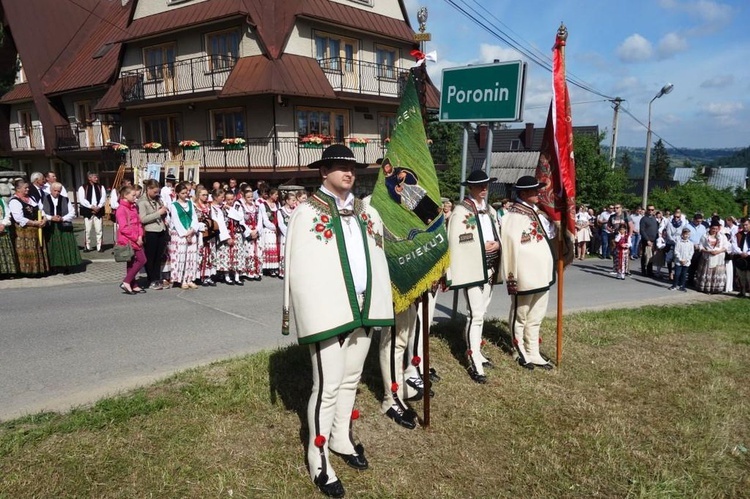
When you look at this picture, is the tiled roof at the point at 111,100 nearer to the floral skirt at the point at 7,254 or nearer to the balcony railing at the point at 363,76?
the balcony railing at the point at 363,76

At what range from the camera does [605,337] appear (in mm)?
7328

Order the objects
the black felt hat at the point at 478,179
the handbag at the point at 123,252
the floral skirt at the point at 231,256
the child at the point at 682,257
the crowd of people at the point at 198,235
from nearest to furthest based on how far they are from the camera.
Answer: the black felt hat at the point at 478,179
the handbag at the point at 123,252
the crowd of people at the point at 198,235
the floral skirt at the point at 231,256
the child at the point at 682,257

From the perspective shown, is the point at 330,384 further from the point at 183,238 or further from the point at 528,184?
the point at 183,238

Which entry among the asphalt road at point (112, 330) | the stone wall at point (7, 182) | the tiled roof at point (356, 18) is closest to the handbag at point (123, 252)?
the asphalt road at point (112, 330)

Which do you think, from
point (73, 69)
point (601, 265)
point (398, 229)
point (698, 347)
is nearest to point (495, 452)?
point (398, 229)

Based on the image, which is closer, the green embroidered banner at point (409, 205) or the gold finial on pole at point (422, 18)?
the green embroidered banner at point (409, 205)

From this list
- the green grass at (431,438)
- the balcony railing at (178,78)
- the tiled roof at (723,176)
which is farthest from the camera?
the tiled roof at (723,176)

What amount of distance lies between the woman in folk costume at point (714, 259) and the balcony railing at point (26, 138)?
30.8 m

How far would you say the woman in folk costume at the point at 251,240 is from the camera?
1066cm

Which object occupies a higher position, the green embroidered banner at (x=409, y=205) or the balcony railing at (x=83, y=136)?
the balcony railing at (x=83, y=136)

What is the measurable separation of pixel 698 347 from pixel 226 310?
6.58 m

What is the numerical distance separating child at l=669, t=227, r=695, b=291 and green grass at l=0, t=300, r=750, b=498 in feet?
26.5

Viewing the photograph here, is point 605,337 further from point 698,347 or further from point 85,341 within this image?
point 85,341

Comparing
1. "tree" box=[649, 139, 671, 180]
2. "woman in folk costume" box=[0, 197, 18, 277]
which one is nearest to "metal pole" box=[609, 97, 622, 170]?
"woman in folk costume" box=[0, 197, 18, 277]
